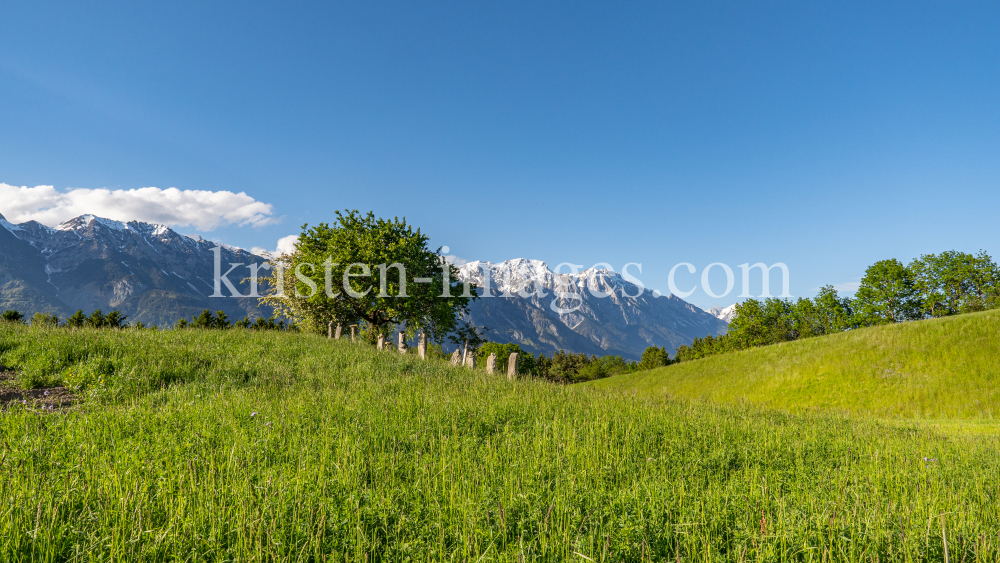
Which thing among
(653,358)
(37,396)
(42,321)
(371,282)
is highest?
(371,282)

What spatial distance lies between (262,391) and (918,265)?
341 feet

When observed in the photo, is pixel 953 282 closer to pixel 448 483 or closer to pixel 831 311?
pixel 831 311

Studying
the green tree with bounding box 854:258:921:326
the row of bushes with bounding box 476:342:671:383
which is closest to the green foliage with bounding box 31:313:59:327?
the row of bushes with bounding box 476:342:671:383

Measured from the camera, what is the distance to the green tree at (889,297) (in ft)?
237

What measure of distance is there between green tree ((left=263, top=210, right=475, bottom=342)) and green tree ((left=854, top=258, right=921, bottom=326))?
261 feet

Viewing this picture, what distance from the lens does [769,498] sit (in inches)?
168

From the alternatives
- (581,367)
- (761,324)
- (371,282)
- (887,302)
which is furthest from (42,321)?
(581,367)

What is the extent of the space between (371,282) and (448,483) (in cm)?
2325

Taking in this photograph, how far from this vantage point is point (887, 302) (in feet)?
238

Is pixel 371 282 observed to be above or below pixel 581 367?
above

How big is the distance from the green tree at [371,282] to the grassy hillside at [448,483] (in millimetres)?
16793

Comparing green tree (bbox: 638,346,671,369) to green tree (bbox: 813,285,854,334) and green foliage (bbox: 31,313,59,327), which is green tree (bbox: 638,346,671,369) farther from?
green foliage (bbox: 31,313,59,327)

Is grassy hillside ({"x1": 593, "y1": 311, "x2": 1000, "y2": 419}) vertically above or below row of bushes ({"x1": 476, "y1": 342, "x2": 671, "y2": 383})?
above

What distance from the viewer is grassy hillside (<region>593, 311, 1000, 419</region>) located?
2306 cm
